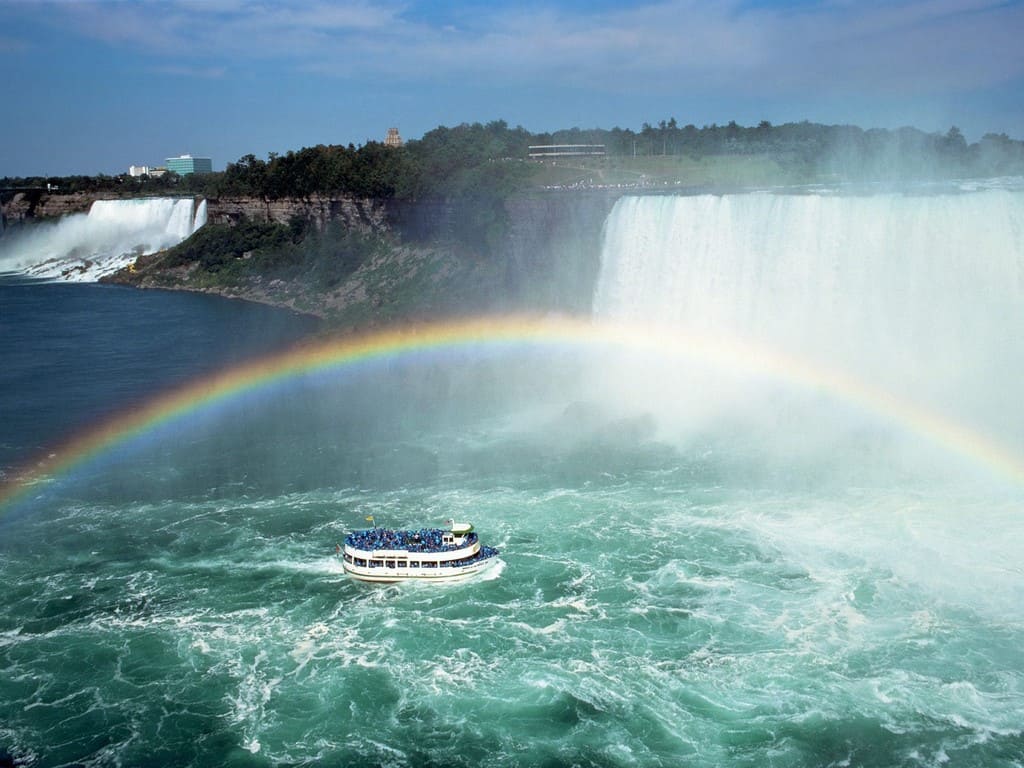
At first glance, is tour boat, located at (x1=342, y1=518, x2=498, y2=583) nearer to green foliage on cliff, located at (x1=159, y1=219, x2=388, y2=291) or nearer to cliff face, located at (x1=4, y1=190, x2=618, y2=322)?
cliff face, located at (x1=4, y1=190, x2=618, y2=322)

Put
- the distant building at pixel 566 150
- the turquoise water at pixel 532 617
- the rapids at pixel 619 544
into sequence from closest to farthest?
the turquoise water at pixel 532 617, the rapids at pixel 619 544, the distant building at pixel 566 150

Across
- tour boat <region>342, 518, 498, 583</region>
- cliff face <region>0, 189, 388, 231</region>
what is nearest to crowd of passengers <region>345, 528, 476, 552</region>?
tour boat <region>342, 518, 498, 583</region>

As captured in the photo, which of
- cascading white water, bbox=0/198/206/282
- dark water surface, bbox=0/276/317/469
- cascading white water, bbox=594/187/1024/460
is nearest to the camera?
cascading white water, bbox=594/187/1024/460

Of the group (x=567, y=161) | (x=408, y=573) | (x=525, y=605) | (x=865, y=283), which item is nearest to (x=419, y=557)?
(x=408, y=573)

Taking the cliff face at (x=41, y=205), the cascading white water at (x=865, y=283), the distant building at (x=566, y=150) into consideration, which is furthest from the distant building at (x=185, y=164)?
the cascading white water at (x=865, y=283)

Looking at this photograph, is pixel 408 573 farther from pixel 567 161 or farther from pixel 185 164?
A: pixel 185 164

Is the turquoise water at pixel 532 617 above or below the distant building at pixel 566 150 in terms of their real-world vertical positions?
below

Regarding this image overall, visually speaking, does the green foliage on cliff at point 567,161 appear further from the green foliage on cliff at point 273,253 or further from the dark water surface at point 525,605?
the dark water surface at point 525,605
